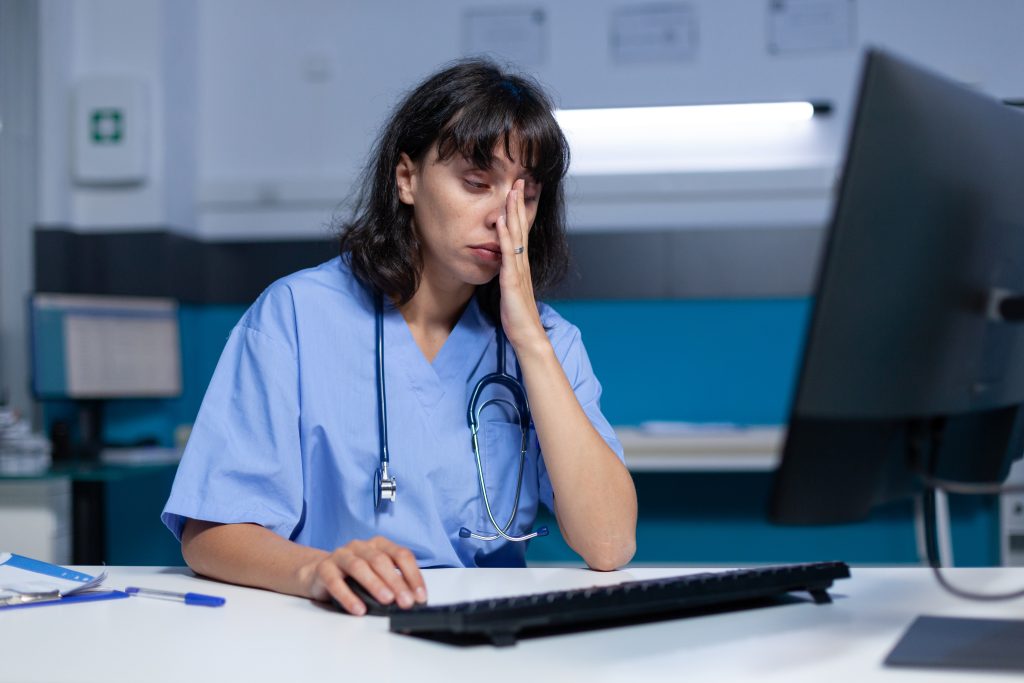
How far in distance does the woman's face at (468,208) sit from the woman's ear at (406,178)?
0.18 ft

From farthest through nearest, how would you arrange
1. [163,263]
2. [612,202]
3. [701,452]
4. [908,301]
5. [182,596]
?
[612,202] → [163,263] → [701,452] → [182,596] → [908,301]

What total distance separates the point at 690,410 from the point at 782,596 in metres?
2.48

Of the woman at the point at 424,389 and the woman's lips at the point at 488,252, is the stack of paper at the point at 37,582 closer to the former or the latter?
the woman at the point at 424,389

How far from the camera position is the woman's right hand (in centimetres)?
91

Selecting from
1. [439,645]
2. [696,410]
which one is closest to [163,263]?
[696,410]

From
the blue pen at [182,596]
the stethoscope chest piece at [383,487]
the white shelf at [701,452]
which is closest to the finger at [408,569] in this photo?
the blue pen at [182,596]

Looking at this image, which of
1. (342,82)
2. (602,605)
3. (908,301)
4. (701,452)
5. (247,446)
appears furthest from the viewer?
(342,82)

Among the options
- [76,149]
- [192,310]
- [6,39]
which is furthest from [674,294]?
[6,39]

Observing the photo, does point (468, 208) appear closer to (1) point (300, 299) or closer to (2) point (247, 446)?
(1) point (300, 299)

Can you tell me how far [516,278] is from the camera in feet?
4.50

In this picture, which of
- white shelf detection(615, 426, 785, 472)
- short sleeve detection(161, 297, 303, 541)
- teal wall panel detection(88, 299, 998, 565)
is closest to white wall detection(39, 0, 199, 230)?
teal wall panel detection(88, 299, 998, 565)

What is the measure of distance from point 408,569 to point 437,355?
0.52 metres

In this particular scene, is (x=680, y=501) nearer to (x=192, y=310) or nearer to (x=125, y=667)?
(x=192, y=310)

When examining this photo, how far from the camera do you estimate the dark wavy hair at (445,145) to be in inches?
54.1
